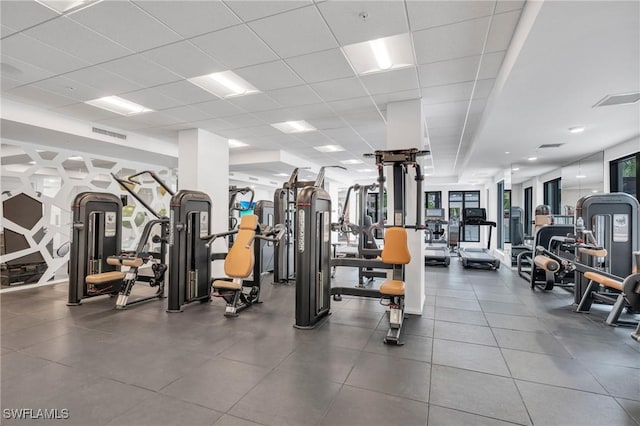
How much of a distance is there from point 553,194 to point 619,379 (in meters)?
9.46

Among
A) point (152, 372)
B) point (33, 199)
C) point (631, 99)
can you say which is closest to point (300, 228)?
point (152, 372)

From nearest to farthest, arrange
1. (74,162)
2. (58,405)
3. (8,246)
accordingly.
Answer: (58,405) < (8,246) < (74,162)

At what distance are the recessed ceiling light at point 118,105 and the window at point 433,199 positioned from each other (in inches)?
489

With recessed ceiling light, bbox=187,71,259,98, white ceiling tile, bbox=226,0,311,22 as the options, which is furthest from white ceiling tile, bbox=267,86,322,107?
white ceiling tile, bbox=226,0,311,22

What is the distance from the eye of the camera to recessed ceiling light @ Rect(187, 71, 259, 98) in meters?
4.16

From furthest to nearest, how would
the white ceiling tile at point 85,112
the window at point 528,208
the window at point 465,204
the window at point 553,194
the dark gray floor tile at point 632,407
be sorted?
the window at point 465,204
the window at point 528,208
the window at point 553,194
the white ceiling tile at point 85,112
the dark gray floor tile at point 632,407

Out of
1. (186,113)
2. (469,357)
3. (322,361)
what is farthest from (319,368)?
(186,113)

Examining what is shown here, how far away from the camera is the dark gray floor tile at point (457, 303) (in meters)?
4.76

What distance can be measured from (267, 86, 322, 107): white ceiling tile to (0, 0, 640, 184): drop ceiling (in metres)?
0.03

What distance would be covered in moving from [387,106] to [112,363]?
4.61m

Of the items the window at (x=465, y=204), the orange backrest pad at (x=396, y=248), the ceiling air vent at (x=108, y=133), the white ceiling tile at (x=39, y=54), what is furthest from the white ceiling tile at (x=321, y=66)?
the window at (x=465, y=204)

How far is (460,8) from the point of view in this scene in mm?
2639

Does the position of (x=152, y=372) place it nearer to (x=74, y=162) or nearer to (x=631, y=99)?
(x=631, y=99)

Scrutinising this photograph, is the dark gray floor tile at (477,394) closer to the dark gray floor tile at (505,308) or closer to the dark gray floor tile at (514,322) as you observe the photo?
the dark gray floor tile at (514,322)
